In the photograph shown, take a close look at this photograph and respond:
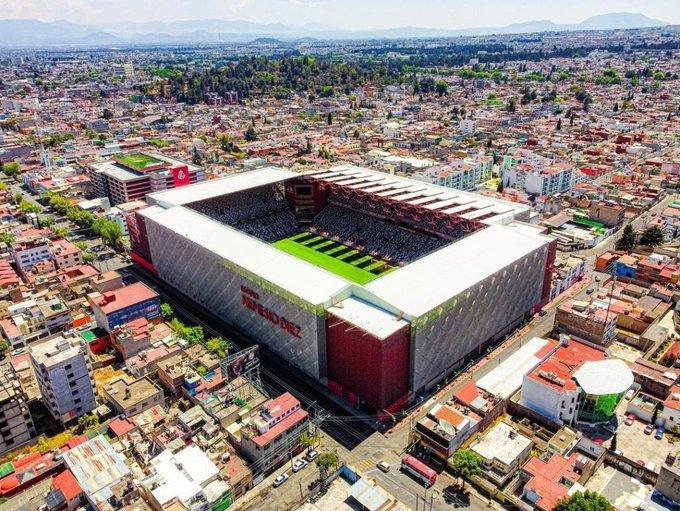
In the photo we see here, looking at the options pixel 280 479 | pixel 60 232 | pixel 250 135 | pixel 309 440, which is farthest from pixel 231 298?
pixel 250 135

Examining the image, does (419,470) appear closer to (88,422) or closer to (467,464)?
(467,464)

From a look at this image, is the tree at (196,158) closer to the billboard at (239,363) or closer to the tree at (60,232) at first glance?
the tree at (60,232)

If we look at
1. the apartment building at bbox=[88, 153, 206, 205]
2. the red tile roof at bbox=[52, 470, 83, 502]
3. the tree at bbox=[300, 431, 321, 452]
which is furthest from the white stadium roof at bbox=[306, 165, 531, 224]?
the red tile roof at bbox=[52, 470, 83, 502]

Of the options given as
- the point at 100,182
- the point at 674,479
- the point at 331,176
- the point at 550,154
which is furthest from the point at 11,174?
the point at 674,479

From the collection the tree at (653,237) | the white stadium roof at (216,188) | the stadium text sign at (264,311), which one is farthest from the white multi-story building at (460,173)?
the stadium text sign at (264,311)

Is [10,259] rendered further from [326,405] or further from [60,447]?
[326,405]

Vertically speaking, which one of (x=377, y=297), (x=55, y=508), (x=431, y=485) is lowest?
(x=431, y=485)
